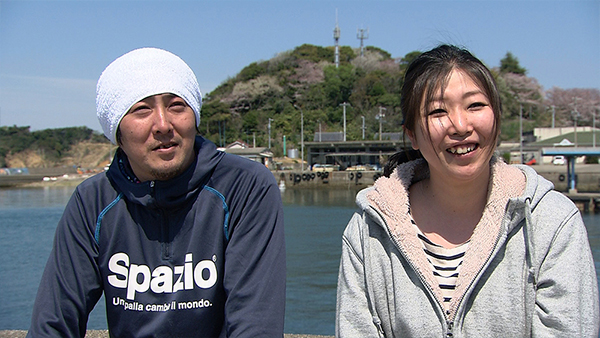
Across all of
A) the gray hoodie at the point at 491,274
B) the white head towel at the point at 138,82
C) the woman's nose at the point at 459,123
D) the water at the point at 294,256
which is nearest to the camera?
the gray hoodie at the point at 491,274

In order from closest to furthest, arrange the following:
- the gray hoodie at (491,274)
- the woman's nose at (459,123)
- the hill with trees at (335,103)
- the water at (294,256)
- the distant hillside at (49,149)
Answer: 1. the gray hoodie at (491,274)
2. the woman's nose at (459,123)
3. the water at (294,256)
4. the hill with trees at (335,103)
5. the distant hillside at (49,149)

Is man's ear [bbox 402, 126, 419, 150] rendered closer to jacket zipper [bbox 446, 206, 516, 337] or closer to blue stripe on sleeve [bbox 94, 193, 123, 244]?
jacket zipper [bbox 446, 206, 516, 337]

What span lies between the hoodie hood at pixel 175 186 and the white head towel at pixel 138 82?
0.15 m

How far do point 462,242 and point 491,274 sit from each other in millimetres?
141

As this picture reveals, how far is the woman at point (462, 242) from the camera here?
130cm

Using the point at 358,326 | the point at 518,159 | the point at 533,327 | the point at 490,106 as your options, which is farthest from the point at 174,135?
the point at 518,159

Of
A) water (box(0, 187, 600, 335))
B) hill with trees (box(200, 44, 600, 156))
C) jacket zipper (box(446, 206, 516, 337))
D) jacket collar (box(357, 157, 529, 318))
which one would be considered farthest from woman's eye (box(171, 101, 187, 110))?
hill with trees (box(200, 44, 600, 156))

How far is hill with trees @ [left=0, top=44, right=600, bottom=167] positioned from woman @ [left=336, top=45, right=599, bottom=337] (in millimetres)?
48430

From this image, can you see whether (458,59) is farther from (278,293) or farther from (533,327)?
(278,293)

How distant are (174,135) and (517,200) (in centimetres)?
95

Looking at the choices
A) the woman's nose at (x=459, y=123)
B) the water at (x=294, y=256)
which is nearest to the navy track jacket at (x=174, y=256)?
the woman's nose at (x=459, y=123)

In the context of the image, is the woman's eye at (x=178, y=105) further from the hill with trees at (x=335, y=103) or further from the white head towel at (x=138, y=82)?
the hill with trees at (x=335, y=103)

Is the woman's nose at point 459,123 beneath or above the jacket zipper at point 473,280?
above

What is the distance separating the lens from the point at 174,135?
1.55m
